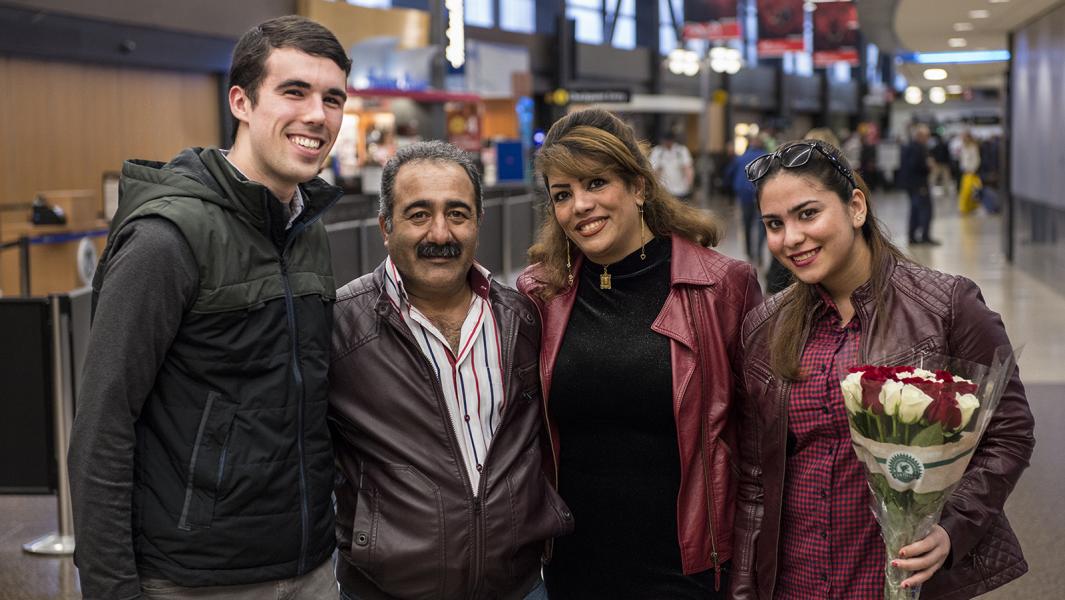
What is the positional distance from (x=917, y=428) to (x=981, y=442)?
0.38 metres

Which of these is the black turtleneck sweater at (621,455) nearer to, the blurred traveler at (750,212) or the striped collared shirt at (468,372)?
the striped collared shirt at (468,372)

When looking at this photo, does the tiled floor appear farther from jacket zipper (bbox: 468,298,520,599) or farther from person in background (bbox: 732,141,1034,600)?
jacket zipper (bbox: 468,298,520,599)

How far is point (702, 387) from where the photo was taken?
308 centimetres

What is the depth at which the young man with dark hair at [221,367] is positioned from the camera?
2.40 meters

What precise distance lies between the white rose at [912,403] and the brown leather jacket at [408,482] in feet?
3.28

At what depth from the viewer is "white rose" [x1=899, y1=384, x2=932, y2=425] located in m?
2.32

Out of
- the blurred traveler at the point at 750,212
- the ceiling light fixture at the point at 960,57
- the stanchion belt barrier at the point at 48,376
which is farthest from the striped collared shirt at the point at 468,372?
the ceiling light fixture at the point at 960,57

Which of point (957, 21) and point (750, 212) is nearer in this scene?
point (957, 21)

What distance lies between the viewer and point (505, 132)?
3528 cm

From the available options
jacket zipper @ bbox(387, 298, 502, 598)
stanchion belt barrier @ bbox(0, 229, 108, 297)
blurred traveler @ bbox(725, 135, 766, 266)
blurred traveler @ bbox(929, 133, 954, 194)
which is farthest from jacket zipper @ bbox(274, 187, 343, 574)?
blurred traveler @ bbox(929, 133, 954, 194)

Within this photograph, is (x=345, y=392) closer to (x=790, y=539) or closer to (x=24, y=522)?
(x=790, y=539)

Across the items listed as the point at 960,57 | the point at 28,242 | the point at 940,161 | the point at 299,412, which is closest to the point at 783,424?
the point at 299,412

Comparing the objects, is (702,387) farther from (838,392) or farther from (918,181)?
(918,181)

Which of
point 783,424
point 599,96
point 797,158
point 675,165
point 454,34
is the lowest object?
point 783,424
